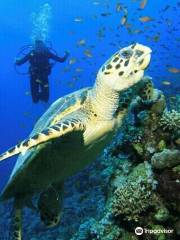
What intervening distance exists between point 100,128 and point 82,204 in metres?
3.67

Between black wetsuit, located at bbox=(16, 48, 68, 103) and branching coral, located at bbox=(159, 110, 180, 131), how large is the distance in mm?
6645

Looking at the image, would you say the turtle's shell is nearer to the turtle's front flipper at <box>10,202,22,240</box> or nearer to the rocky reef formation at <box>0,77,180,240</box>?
the turtle's front flipper at <box>10,202,22,240</box>

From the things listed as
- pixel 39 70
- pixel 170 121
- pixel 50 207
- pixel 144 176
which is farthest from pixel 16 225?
pixel 39 70

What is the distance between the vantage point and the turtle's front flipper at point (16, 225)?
4051 millimetres

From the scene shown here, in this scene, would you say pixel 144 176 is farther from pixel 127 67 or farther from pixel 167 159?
pixel 127 67

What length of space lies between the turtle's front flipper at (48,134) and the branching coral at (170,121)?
1.10 metres

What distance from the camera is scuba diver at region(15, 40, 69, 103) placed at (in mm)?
10344

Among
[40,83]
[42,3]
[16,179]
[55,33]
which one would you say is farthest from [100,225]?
[55,33]

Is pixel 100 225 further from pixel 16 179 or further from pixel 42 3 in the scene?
pixel 42 3

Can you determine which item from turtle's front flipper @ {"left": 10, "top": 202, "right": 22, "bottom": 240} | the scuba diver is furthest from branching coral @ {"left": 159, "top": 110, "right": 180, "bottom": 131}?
the scuba diver

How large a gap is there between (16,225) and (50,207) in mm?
454

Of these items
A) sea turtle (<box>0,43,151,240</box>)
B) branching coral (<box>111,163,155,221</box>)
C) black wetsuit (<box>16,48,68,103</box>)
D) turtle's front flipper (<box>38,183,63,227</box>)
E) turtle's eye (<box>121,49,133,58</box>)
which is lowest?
branching coral (<box>111,163,155,221</box>)

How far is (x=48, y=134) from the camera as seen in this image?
3068mm

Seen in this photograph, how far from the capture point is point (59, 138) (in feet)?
11.2
